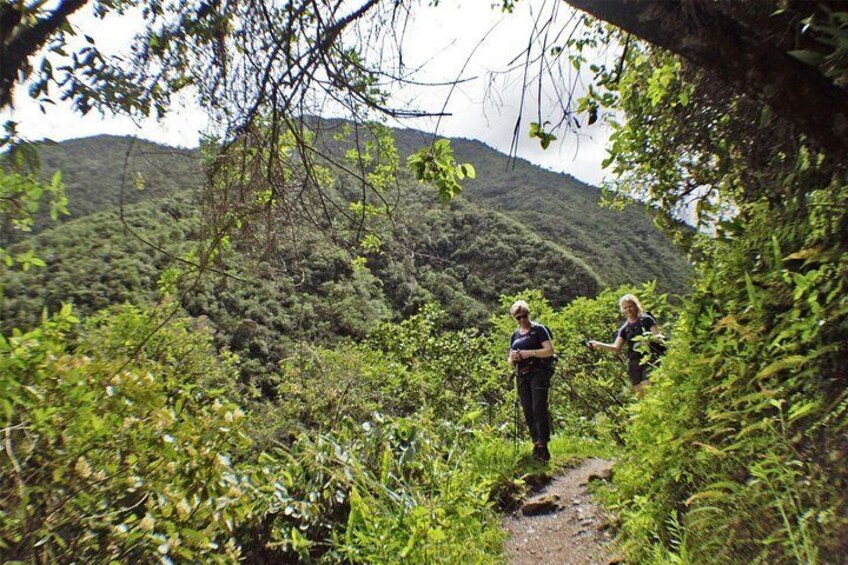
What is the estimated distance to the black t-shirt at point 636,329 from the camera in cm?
547

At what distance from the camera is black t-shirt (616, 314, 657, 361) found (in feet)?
17.9

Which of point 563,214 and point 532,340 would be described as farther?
point 563,214

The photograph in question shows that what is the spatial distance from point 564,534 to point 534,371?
178 cm

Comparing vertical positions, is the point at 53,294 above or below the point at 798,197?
below

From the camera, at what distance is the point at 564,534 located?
3.99m

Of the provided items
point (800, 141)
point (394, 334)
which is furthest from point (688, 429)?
point (394, 334)

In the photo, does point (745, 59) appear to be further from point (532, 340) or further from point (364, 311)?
point (532, 340)

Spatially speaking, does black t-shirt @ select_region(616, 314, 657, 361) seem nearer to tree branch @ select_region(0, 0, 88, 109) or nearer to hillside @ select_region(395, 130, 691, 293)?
tree branch @ select_region(0, 0, 88, 109)

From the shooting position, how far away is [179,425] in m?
2.61

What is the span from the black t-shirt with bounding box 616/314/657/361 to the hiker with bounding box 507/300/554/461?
2.84 ft

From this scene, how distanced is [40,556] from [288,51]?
228cm

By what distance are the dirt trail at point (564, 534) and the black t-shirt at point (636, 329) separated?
4.27ft

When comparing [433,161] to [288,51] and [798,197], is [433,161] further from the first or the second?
[798,197]

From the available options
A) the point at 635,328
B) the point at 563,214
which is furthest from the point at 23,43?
the point at 563,214
